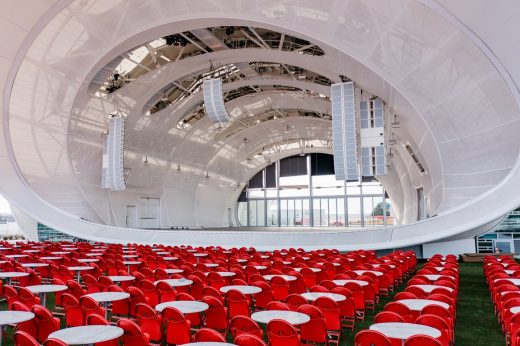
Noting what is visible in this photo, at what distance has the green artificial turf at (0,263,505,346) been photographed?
21.7 feet

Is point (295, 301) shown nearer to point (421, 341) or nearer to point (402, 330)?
point (402, 330)

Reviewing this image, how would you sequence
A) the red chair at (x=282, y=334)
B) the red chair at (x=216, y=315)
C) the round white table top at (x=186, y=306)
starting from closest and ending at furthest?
the red chair at (x=282, y=334) < the round white table top at (x=186, y=306) < the red chair at (x=216, y=315)

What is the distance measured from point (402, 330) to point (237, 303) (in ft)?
9.05

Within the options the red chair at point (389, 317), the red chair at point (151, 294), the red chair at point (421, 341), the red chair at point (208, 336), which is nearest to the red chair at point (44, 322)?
the red chair at point (208, 336)

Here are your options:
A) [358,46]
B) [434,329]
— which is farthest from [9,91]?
[434,329]

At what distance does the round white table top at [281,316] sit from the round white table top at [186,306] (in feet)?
2.64

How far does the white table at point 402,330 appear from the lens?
4324mm

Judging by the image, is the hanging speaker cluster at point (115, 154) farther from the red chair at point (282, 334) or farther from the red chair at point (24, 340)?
the red chair at point (282, 334)

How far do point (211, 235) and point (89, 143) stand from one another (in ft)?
33.2

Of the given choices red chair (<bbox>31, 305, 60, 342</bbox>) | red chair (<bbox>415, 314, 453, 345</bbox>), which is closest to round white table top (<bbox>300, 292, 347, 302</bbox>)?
red chair (<bbox>415, 314, 453, 345</bbox>)

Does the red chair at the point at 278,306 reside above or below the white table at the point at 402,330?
above

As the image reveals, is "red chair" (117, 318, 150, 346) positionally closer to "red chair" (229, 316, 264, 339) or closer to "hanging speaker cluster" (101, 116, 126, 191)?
"red chair" (229, 316, 264, 339)

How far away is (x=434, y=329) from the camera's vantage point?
451cm

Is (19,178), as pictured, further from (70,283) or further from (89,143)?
(70,283)
